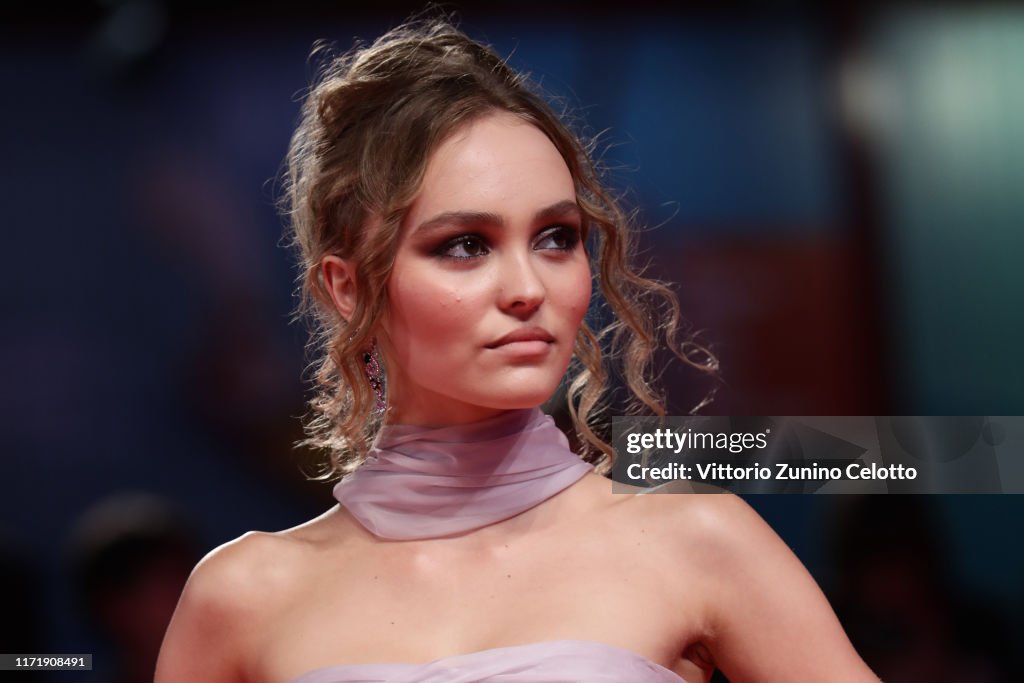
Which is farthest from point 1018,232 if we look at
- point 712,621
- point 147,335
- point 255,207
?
point 147,335

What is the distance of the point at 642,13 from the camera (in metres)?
2.69

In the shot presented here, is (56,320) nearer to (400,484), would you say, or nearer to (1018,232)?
(400,484)

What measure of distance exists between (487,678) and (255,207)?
4.51ft

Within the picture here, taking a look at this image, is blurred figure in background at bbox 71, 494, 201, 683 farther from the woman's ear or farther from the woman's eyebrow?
the woman's eyebrow

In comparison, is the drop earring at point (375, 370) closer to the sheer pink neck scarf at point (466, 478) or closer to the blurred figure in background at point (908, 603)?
the sheer pink neck scarf at point (466, 478)

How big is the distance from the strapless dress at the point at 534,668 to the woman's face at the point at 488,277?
0.96 feet

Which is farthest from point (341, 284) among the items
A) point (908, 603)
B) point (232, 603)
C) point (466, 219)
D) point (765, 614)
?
point (908, 603)

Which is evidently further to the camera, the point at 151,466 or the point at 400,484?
the point at 151,466

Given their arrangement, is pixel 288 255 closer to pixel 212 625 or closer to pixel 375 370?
pixel 375 370

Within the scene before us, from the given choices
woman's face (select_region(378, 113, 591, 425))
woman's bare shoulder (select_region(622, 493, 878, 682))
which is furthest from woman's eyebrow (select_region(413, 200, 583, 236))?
woman's bare shoulder (select_region(622, 493, 878, 682))

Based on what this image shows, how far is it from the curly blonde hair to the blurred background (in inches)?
23.2

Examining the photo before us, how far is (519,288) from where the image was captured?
1.66m

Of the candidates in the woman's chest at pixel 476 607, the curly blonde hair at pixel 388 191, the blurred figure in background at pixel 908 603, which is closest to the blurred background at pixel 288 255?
the blurred figure in background at pixel 908 603

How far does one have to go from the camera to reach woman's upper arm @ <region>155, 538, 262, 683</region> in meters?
1.79
